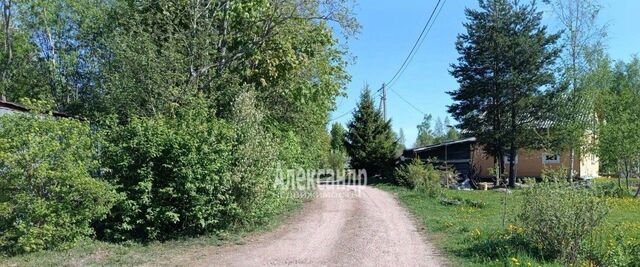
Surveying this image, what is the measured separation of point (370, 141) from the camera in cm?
2914

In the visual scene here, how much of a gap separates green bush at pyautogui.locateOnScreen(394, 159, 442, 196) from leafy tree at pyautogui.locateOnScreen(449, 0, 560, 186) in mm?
5864

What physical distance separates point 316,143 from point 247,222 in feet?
35.3

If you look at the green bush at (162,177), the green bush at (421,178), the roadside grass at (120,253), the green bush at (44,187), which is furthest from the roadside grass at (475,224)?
the green bush at (44,187)

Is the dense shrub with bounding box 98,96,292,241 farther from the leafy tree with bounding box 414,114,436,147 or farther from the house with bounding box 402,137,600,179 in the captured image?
the leafy tree with bounding box 414,114,436,147

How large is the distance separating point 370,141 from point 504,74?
28.7 ft

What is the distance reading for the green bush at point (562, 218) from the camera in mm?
6426

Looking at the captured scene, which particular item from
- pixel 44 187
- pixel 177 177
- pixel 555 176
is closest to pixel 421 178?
pixel 555 176

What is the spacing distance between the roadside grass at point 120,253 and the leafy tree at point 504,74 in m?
19.6

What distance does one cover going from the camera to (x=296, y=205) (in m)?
15.0

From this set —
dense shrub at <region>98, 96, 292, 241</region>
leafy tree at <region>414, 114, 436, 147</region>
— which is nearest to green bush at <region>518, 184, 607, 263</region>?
dense shrub at <region>98, 96, 292, 241</region>

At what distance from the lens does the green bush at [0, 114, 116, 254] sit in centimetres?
736

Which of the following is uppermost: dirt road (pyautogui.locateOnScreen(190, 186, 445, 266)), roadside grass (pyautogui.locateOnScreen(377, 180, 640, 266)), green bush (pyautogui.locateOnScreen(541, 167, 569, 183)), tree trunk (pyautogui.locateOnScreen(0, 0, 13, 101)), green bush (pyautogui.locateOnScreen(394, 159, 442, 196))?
tree trunk (pyautogui.locateOnScreen(0, 0, 13, 101))

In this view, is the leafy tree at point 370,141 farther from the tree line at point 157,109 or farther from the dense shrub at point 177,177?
the dense shrub at point 177,177

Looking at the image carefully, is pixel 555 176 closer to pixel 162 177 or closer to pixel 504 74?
pixel 162 177
